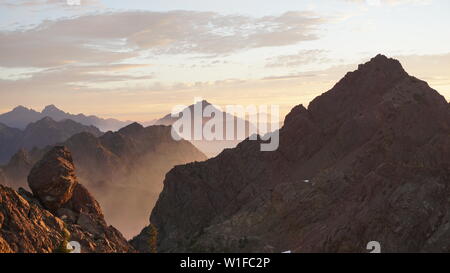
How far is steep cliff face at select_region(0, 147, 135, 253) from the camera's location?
57156 mm

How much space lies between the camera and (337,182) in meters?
82.7

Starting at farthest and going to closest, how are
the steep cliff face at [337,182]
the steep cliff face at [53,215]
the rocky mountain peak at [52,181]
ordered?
1. the rocky mountain peak at [52,181]
2. the steep cliff face at [337,182]
3. the steep cliff face at [53,215]

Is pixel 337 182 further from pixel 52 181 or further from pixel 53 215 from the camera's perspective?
pixel 52 181

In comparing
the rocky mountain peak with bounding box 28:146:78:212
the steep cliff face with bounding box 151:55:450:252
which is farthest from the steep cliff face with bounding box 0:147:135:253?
the steep cliff face with bounding box 151:55:450:252

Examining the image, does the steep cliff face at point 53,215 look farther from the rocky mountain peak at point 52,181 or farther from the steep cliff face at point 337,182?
the steep cliff face at point 337,182

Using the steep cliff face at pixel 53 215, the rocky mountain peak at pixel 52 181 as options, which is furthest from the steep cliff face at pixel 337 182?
the rocky mountain peak at pixel 52 181

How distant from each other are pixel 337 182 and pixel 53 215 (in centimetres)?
4448

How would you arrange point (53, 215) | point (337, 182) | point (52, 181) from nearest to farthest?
point (53, 215) → point (52, 181) → point (337, 182)


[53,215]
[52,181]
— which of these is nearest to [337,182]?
[53,215]

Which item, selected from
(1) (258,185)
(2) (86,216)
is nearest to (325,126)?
(1) (258,185)

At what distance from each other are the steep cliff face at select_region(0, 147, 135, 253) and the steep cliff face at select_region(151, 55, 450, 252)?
55.6 feet

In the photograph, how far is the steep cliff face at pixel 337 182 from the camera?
6644 centimetres

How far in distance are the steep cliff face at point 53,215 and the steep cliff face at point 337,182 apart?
1695 centimetres
